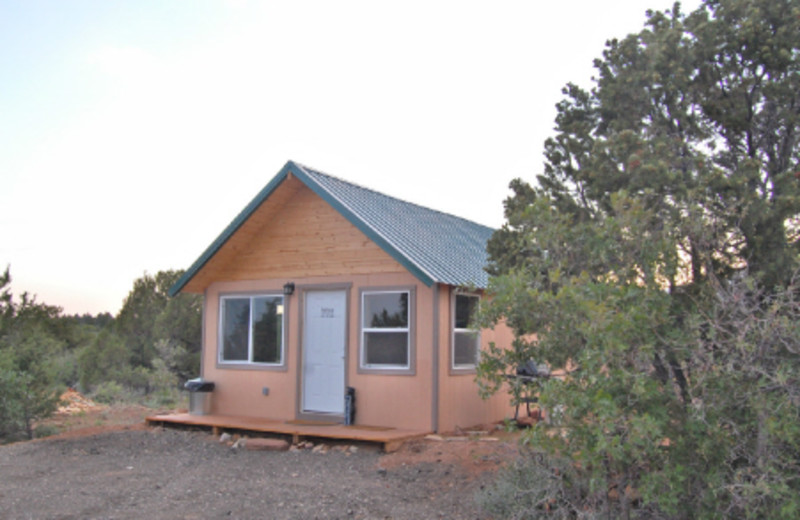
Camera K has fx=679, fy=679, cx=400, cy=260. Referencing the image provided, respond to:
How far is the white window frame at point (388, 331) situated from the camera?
10.5m

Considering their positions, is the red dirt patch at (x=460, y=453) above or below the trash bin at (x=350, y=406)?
below

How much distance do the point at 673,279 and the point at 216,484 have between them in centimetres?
551

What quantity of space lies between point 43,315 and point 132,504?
42.2 feet

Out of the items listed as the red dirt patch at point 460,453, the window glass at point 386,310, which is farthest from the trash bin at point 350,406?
the red dirt patch at point 460,453

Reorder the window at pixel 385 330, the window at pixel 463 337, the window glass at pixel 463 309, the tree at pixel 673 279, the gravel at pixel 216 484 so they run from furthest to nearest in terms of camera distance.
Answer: the window glass at pixel 463 309 → the window at pixel 463 337 → the window at pixel 385 330 → the gravel at pixel 216 484 → the tree at pixel 673 279

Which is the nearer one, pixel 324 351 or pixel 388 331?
pixel 388 331

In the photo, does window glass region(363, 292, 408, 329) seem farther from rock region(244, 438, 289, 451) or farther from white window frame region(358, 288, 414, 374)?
rock region(244, 438, 289, 451)

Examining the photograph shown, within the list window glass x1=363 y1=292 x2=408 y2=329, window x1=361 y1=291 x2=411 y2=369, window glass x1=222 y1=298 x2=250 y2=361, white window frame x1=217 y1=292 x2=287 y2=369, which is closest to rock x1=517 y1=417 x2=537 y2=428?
window x1=361 y1=291 x2=411 y2=369

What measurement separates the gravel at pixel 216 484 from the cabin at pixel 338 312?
153 cm

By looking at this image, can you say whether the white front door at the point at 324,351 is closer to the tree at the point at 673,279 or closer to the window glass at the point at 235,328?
the window glass at the point at 235,328

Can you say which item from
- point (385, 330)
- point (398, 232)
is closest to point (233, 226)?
point (398, 232)

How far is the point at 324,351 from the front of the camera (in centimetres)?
1150

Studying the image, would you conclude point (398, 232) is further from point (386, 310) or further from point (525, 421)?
point (525, 421)

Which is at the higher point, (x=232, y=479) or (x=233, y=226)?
(x=233, y=226)
